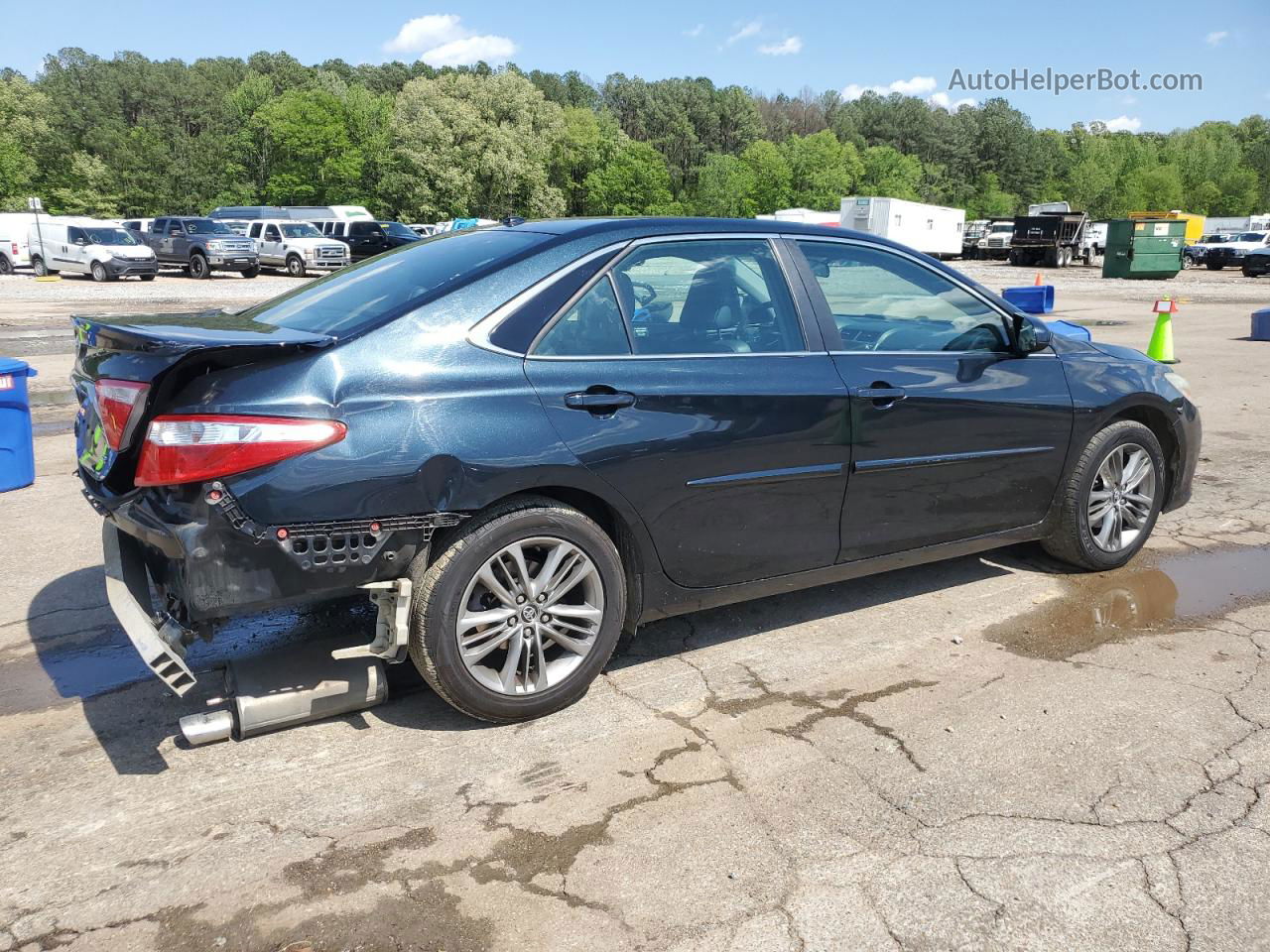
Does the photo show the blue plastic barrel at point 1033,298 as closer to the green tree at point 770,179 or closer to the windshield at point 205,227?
the windshield at point 205,227

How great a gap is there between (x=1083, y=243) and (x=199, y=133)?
71.7m

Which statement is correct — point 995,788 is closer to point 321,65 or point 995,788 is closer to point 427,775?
point 427,775

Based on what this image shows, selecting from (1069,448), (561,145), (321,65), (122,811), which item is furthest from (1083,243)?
(321,65)

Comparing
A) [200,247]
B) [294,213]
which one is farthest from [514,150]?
[200,247]

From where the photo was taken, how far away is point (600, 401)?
138 inches

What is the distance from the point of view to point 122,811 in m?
3.01

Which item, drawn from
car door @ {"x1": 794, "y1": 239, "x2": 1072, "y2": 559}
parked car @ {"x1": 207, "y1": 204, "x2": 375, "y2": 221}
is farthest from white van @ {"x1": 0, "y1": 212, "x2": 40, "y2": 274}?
car door @ {"x1": 794, "y1": 239, "x2": 1072, "y2": 559}

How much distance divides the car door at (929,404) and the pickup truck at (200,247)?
32.9 metres

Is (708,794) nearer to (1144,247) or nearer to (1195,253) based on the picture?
(1144,247)

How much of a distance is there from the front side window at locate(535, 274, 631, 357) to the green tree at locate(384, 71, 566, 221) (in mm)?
70029

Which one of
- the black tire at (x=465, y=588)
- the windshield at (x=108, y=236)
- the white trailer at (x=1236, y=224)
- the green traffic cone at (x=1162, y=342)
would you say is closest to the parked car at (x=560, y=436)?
the black tire at (x=465, y=588)

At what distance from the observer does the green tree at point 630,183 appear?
8962cm

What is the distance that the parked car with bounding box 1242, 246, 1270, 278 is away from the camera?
44312mm

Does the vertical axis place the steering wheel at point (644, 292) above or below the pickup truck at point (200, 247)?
below
